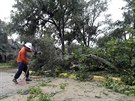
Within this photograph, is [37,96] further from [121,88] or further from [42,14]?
[42,14]

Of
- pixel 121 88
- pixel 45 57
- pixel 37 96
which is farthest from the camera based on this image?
pixel 45 57

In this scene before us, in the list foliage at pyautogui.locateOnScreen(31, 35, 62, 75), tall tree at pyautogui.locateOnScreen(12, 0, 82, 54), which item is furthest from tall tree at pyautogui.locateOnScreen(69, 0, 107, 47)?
foliage at pyautogui.locateOnScreen(31, 35, 62, 75)

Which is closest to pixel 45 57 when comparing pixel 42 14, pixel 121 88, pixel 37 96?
pixel 121 88

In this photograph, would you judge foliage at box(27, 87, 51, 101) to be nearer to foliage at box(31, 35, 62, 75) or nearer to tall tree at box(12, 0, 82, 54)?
foliage at box(31, 35, 62, 75)

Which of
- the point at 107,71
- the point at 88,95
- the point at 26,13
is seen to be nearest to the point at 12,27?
the point at 26,13

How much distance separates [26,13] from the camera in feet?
101

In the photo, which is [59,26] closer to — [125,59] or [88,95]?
[125,59]

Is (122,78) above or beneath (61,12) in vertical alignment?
beneath

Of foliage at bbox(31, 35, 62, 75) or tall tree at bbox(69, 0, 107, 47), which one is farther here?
tall tree at bbox(69, 0, 107, 47)

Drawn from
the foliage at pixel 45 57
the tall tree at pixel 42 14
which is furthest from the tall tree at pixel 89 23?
the foliage at pixel 45 57

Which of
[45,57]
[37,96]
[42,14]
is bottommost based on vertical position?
[37,96]

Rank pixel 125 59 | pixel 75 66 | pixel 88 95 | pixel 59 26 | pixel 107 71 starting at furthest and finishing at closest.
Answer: pixel 59 26 → pixel 75 66 → pixel 107 71 → pixel 125 59 → pixel 88 95

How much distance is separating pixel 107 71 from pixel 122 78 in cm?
210

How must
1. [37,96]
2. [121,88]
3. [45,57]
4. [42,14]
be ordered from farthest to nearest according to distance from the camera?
[42,14] < [45,57] < [121,88] < [37,96]
